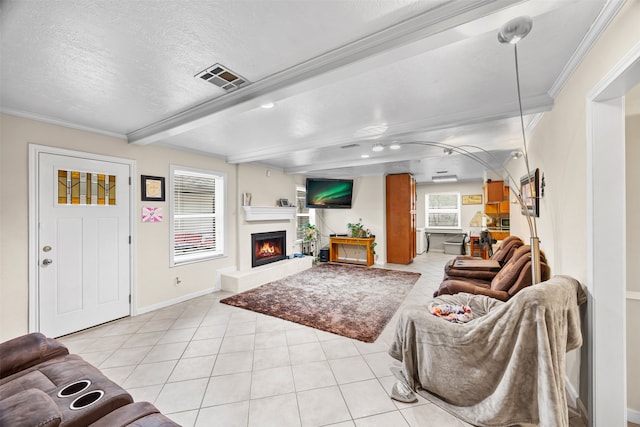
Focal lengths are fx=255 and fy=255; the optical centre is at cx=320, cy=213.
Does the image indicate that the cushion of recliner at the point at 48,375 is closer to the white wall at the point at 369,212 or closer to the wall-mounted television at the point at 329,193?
the wall-mounted television at the point at 329,193

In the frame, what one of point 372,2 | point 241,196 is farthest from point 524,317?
point 241,196

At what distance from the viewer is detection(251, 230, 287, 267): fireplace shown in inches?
205

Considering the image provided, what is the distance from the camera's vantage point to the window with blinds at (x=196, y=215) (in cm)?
407

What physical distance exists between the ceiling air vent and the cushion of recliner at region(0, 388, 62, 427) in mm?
1960

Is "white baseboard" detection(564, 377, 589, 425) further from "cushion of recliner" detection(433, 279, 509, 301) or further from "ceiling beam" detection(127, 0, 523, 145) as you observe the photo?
"ceiling beam" detection(127, 0, 523, 145)

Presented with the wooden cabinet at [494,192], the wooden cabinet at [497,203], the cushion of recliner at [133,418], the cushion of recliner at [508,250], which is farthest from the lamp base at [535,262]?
the wooden cabinet at [494,192]

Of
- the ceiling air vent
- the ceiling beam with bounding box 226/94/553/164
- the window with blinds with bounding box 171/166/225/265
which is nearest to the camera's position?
the ceiling air vent

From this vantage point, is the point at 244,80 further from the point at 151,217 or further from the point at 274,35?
the point at 151,217

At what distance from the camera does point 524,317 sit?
1.45m

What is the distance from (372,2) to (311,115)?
5.05 ft

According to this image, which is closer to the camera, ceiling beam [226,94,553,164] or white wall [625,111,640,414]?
white wall [625,111,640,414]

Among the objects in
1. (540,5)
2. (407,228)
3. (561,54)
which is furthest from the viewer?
(407,228)

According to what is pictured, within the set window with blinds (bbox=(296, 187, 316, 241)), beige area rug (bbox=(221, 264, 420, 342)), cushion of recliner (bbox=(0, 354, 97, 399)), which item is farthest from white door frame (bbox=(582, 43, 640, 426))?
window with blinds (bbox=(296, 187, 316, 241))

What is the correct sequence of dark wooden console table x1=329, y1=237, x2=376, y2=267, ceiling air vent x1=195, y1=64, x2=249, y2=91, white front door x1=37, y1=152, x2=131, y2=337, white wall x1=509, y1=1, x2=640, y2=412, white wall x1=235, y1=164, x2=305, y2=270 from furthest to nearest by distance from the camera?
dark wooden console table x1=329, y1=237, x2=376, y2=267, white wall x1=235, y1=164, x2=305, y2=270, white front door x1=37, y1=152, x2=131, y2=337, ceiling air vent x1=195, y1=64, x2=249, y2=91, white wall x1=509, y1=1, x2=640, y2=412
